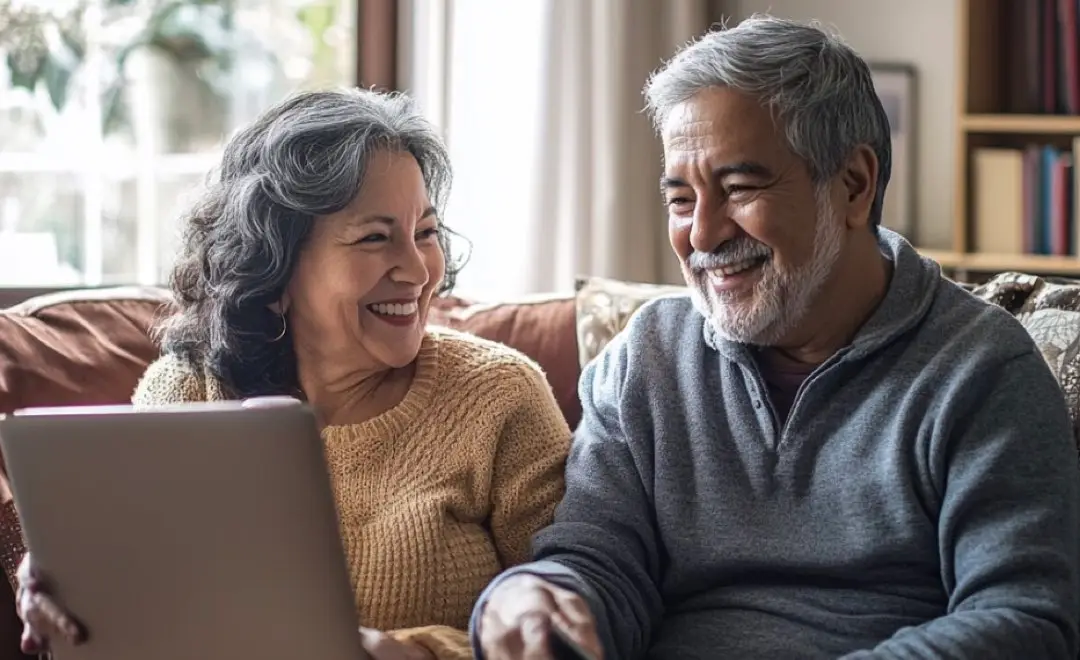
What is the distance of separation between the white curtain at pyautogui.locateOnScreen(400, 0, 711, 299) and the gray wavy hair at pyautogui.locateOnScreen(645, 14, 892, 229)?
170 centimetres

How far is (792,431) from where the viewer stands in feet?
5.61

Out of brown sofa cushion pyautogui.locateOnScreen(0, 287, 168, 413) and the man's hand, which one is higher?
brown sofa cushion pyautogui.locateOnScreen(0, 287, 168, 413)

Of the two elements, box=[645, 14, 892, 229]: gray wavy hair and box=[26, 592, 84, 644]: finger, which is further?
box=[645, 14, 892, 229]: gray wavy hair

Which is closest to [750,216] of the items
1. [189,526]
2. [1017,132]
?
[189,526]

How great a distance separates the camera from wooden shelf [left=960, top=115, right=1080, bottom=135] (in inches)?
130

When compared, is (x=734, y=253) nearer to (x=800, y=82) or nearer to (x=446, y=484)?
(x=800, y=82)

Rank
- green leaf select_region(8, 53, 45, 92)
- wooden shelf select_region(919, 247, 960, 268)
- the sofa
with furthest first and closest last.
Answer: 1. wooden shelf select_region(919, 247, 960, 268)
2. green leaf select_region(8, 53, 45, 92)
3. the sofa

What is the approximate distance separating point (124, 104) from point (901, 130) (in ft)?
5.78

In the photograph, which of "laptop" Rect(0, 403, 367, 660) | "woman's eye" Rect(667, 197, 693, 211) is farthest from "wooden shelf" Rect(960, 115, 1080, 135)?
"laptop" Rect(0, 403, 367, 660)

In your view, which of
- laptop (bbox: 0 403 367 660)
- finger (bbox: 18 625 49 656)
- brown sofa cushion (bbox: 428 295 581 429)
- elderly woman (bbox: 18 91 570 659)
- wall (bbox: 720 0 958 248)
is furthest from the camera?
wall (bbox: 720 0 958 248)

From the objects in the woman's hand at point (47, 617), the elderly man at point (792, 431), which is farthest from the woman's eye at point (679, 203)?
the woman's hand at point (47, 617)

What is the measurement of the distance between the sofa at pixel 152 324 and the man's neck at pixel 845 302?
264 millimetres

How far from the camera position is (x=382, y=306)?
73.6 inches

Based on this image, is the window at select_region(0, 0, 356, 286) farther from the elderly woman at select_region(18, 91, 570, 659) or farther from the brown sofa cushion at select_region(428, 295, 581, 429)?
the elderly woman at select_region(18, 91, 570, 659)
